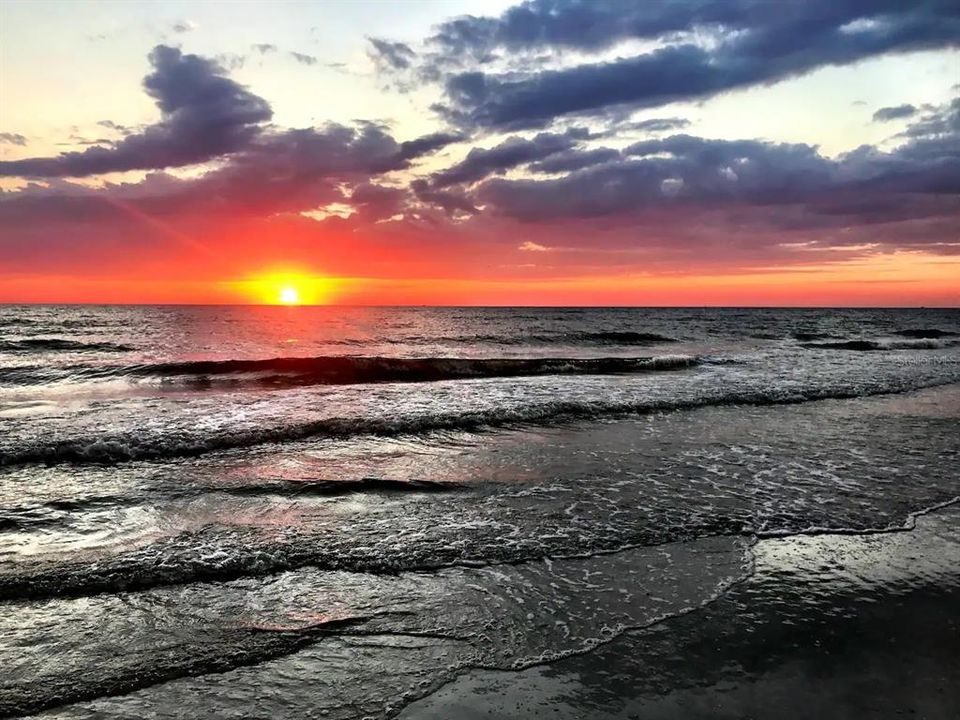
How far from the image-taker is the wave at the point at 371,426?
1008cm

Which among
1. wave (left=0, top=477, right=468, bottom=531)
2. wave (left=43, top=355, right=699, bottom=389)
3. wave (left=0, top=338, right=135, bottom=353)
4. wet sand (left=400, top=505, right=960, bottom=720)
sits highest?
wave (left=0, top=338, right=135, bottom=353)

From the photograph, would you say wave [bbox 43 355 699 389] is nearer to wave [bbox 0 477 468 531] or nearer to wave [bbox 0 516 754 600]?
wave [bbox 0 477 468 531]

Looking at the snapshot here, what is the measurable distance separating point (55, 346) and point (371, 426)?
30195mm

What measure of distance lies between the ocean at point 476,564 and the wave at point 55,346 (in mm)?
21773

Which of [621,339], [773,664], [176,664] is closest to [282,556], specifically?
[176,664]

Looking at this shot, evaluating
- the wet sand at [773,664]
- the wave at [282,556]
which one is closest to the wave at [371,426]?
the wave at [282,556]

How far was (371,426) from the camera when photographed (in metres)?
12.5

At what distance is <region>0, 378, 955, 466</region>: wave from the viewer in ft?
33.1

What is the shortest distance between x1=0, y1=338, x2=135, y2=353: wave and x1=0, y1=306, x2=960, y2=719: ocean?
21773mm

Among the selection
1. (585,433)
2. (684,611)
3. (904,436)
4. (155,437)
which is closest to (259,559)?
(684,611)

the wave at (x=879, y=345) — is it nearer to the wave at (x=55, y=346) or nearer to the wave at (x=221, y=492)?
the wave at (x=221, y=492)

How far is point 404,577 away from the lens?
539cm

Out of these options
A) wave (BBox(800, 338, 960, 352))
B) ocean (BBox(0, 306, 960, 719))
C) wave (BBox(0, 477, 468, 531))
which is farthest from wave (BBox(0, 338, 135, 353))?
wave (BBox(800, 338, 960, 352))

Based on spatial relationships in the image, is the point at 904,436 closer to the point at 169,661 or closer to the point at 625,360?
the point at 169,661
